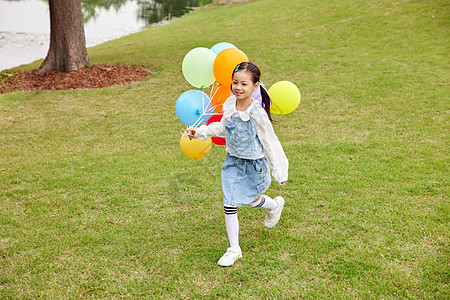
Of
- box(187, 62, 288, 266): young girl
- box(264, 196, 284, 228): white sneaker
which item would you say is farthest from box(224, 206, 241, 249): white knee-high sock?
box(264, 196, 284, 228): white sneaker

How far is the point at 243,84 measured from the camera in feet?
10.3

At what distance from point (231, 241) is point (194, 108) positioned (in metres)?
1.16

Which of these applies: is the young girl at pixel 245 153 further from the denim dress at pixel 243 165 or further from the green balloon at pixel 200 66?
the green balloon at pixel 200 66

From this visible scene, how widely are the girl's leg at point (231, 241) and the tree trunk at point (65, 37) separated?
25.2 feet

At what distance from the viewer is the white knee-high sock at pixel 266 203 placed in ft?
11.6

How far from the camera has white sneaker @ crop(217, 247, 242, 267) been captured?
3.26 meters

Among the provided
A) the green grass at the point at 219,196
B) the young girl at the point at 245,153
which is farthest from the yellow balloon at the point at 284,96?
the green grass at the point at 219,196

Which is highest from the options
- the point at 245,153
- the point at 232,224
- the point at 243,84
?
the point at 243,84

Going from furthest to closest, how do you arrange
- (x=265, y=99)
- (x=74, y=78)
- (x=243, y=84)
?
1. (x=74, y=78)
2. (x=265, y=99)
3. (x=243, y=84)

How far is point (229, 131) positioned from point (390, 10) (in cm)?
1131

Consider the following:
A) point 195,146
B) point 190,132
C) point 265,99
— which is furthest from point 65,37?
point 265,99

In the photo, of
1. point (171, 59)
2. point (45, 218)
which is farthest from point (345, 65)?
point (45, 218)

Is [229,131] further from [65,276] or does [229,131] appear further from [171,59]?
[171,59]

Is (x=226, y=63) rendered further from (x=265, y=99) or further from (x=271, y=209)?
(x=271, y=209)
